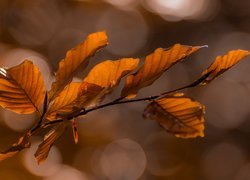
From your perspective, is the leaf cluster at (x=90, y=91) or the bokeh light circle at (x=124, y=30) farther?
the bokeh light circle at (x=124, y=30)

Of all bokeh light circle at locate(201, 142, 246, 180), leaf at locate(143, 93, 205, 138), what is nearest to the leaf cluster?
leaf at locate(143, 93, 205, 138)

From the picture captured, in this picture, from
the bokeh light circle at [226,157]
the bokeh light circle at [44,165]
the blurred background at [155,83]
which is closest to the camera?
the bokeh light circle at [44,165]

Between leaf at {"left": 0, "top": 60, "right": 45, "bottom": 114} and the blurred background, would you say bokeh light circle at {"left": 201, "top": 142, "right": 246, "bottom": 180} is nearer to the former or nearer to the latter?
the blurred background

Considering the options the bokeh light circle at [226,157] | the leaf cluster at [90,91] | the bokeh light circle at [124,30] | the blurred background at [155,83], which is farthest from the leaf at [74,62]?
the bokeh light circle at [226,157]

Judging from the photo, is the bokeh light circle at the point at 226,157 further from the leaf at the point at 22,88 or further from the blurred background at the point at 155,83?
the leaf at the point at 22,88

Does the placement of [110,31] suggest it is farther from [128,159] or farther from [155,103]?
[155,103]

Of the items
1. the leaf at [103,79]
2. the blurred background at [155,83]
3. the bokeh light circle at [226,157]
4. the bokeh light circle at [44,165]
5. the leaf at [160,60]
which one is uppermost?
the leaf at [160,60]

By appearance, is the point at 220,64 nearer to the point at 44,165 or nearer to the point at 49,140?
the point at 49,140
